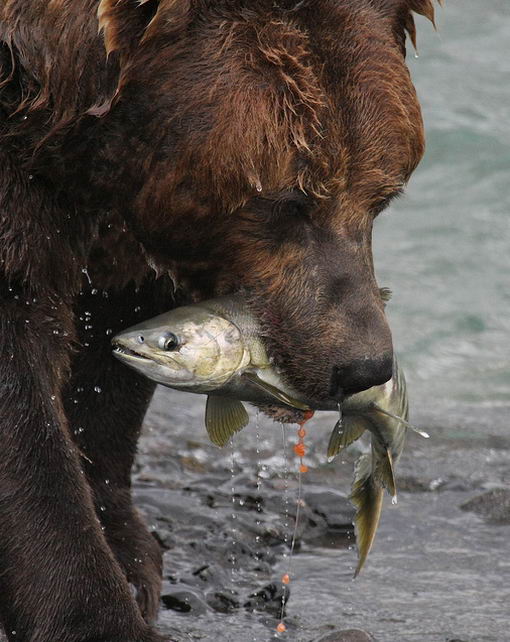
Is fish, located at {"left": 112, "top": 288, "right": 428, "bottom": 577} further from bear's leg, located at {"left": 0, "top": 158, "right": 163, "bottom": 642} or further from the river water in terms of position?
the river water

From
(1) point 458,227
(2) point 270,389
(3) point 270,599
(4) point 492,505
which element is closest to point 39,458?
(2) point 270,389

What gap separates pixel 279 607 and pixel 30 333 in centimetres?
132

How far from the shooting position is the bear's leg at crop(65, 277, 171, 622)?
460cm

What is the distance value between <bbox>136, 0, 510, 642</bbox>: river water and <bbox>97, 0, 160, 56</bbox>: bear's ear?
178 cm

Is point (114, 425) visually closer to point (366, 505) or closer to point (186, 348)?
point (366, 505)

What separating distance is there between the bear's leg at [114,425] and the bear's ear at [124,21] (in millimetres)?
1182

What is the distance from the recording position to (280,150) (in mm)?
3523

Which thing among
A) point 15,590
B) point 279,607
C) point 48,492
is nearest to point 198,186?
point 48,492

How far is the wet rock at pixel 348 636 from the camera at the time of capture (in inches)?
165

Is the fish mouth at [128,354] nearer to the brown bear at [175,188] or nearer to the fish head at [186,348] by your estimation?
the fish head at [186,348]

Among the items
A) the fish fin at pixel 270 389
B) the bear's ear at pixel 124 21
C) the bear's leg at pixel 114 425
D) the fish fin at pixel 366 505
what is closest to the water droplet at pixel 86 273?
the bear's leg at pixel 114 425

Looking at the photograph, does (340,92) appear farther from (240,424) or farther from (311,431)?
(311,431)

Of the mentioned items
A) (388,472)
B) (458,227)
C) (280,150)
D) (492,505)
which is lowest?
(458,227)

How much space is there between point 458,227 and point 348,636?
548 centimetres
